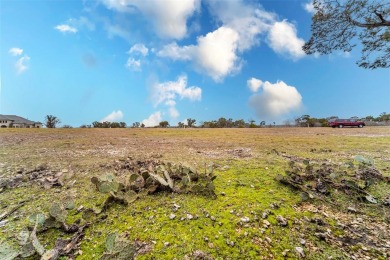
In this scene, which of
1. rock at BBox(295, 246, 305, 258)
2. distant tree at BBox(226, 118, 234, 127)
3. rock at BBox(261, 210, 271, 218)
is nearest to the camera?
rock at BBox(295, 246, 305, 258)

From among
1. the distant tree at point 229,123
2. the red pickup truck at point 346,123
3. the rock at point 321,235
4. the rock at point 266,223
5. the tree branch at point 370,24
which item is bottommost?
the rock at point 321,235

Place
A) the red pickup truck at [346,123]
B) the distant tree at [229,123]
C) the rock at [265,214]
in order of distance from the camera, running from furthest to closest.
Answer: the distant tree at [229,123] → the red pickup truck at [346,123] → the rock at [265,214]

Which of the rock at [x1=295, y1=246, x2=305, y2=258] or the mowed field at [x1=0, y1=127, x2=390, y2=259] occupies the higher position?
the mowed field at [x1=0, y1=127, x2=390, y2=259]

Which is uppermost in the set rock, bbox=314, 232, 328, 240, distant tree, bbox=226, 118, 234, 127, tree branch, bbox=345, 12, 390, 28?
tree branch, bbox=345, 12, 390, 28

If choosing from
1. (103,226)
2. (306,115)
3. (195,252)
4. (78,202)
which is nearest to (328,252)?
(195,252)

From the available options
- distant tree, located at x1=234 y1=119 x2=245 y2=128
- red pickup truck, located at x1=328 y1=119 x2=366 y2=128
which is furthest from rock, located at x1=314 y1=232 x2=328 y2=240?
distant tree, located at x1=234 y1=119 x2=245 y2=128

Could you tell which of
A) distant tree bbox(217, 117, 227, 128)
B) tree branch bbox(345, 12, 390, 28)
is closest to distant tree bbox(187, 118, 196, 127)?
distant tree bbox(217, 117, 227, 128)

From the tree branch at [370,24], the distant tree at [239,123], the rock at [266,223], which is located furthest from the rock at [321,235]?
the distant tree at [239,123]

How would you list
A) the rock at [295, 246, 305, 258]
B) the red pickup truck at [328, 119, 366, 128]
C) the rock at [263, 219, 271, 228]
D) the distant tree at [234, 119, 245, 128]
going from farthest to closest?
the distant tree at [234, 119, 245, 128] → the red pickup truck at [328, 119, 366, 128] → the rock at [263, 219, 271, 228] → the rock at [295, 246, 305, 258]

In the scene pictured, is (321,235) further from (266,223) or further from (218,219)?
(218,219)

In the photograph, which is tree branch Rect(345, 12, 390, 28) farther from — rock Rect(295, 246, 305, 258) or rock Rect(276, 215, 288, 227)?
rock Rect(295, 246, 305, 258)

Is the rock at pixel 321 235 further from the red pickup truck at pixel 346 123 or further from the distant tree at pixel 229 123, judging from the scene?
the distant tree at pixel 229 123

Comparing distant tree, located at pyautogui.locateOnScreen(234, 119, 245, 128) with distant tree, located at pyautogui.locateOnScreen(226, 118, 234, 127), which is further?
distant tree, located at pyautogui.locateOnScreen(226, 118, 234, 127)

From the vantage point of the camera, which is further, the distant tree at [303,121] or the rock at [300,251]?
the distant tree at [303,121]
